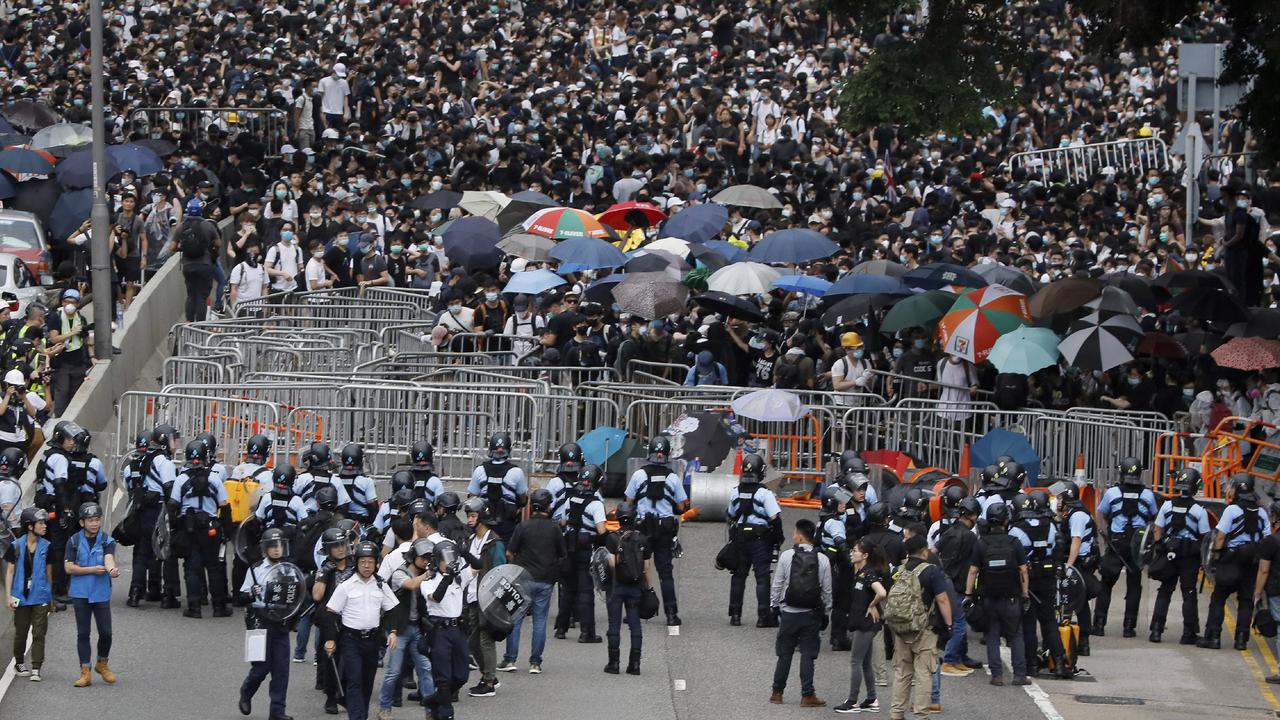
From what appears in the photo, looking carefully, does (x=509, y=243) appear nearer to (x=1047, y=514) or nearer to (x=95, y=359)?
(x=95, y=359)

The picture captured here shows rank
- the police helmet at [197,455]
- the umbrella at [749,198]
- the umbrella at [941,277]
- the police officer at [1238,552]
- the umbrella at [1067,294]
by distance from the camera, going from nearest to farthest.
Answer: the police helmet at [197,455], the police officer at [1238,552], the umbrella at [1067,294], the umbrella at [941,277], the umbrella at [749,198]

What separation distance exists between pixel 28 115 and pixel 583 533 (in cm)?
2058

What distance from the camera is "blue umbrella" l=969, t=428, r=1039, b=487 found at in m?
20.6

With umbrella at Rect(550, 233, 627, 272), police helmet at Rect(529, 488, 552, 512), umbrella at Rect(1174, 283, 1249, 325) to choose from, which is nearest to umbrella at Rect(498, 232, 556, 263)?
umbrella at Rect(550, 233, 627, 272)

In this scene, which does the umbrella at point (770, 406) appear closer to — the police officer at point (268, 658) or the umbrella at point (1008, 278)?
the umbrella at point (1008, 278)

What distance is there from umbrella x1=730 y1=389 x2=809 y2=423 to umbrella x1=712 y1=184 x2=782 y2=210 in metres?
7.71

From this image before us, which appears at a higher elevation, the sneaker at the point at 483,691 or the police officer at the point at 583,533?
the police officer at the point at 583,533

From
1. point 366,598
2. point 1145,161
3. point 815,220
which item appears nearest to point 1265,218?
point 1145,161

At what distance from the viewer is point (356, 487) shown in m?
17.4

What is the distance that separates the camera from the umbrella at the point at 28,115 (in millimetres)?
34219

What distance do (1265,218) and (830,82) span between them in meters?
9.30

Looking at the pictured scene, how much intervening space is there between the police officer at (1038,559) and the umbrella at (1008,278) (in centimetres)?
755

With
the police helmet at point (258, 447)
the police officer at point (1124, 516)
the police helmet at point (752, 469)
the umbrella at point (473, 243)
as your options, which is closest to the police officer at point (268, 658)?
the police helmet at point (258, 447)

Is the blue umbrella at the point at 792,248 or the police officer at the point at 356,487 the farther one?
the blue umbrella at the point at 792,248
